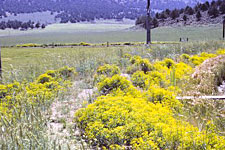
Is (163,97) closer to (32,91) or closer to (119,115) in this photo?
(119,115)

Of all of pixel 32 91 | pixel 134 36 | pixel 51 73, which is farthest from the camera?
pixel 134 36

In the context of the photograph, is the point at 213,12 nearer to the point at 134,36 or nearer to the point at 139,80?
the point at 134,36

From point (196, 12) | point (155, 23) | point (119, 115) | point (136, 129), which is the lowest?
point (136, 129)

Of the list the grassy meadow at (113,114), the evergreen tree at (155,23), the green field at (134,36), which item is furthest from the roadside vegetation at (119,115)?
the evergreen tree at (155,23)

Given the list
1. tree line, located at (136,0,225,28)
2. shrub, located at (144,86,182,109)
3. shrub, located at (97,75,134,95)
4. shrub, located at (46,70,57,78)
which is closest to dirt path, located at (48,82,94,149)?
shrub, located at (97,75,134,95)

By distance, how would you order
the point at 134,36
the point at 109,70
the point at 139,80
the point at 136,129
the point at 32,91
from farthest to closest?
1. the point at 134,36
2. the point at 109,70
3. the point at 139,80
4. the point at 32,91
5. the point at 136,129

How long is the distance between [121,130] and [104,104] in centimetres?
104

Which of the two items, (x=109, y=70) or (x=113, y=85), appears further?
(x=109, y=70)

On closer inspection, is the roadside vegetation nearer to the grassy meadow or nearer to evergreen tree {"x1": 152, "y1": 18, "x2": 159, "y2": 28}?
the grassy meadow

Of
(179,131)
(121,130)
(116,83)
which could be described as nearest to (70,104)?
(116,83)

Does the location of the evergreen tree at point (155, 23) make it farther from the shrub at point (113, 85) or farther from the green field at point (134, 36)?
the shrub at point (113, 85)

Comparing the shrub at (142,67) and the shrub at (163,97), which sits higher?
the shrub at (142,67)

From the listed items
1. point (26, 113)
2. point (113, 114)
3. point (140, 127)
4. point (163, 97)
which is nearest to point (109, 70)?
point (163, 97)

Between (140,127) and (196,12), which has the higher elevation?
(196,12)
